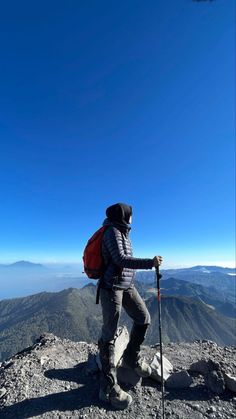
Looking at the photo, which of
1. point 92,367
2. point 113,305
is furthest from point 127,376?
point 113,305

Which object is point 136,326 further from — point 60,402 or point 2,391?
point 2,391

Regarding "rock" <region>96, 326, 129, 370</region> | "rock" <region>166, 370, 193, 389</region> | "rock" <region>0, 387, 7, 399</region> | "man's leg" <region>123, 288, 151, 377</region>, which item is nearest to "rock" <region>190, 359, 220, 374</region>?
"rock" <region>166, 370, 193, 389</region>

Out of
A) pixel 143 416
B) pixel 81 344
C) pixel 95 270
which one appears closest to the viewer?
pixel 143 416

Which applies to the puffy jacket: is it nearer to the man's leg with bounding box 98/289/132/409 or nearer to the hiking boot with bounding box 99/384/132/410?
the man's leg with bounding box 98/289/132/409

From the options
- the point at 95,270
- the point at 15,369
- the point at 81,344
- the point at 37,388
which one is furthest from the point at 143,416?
the point at 81,344

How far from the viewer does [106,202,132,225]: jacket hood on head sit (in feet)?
21.6

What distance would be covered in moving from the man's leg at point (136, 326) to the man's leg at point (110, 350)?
392 mm

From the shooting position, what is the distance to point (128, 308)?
6.68m

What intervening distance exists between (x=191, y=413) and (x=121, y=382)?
1668mm

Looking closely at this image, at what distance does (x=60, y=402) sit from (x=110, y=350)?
1588 millimetres

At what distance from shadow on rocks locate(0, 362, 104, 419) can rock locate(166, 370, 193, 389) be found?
1.76 meters

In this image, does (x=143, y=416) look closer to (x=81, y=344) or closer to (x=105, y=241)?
(x=105, y=241)

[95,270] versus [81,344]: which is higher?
[95,270]

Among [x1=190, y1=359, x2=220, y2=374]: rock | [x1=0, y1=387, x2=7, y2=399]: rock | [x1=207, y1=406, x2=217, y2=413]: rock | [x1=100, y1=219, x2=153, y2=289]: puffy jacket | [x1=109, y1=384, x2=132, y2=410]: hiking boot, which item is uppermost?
[x1=100, y1=219, x2=153, y2=289]: puffy jacket
